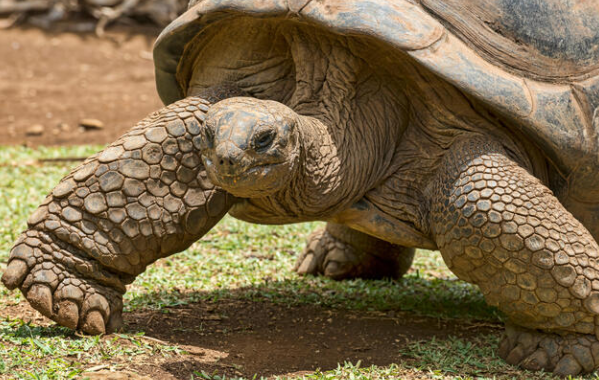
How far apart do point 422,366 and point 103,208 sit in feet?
5.13

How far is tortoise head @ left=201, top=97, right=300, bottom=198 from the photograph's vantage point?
3035mm

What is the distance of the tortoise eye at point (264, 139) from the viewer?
3.08 m

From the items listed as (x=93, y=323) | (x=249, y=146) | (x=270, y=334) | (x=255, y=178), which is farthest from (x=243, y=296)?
(x=249, y=146)

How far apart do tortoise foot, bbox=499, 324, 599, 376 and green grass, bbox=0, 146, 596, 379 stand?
85 mm

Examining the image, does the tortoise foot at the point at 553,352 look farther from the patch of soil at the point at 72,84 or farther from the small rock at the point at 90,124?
the small rock at the point at 90,124

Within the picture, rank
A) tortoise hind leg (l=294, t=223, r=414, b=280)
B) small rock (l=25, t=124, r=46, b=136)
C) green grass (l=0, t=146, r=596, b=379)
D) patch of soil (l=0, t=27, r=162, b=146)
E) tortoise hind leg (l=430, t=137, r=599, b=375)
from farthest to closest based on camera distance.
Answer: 1. patch of soil (l=0, t=27, r=162, b=146)
2. small rock (l=25, t=124, r=46, b=136)
3. tortoise hind leg (l=294, t=223, r=414, b=280)
4. tortoise hind leg (l=430, t=137, r=599, b=375)
5. green grass (l=0, t=146, r=596, b=379)

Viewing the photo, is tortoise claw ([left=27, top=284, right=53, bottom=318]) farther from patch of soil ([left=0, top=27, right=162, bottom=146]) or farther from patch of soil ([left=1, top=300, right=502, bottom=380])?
patch of soil ([left=0, top=27, right=162, bottom=146])

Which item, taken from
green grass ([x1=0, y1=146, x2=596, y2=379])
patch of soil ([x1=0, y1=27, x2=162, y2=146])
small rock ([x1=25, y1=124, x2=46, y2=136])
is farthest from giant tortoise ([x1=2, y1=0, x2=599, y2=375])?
small rock ([x1=25, y1=124, x2=46, y2=136])

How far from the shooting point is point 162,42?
406 cm

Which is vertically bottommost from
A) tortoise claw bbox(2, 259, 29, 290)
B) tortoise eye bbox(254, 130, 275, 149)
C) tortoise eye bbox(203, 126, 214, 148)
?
tortoise claw bbox(2, 259, 29, 290)

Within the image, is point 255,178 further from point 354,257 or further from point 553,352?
point 354,257

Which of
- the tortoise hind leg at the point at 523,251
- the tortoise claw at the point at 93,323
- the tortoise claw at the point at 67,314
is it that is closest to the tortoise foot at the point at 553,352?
the tortoise hind leg at the point at 523,251

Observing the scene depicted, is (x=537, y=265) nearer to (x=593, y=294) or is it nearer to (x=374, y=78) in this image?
(x=593, y=294)

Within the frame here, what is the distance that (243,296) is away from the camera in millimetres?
4703
